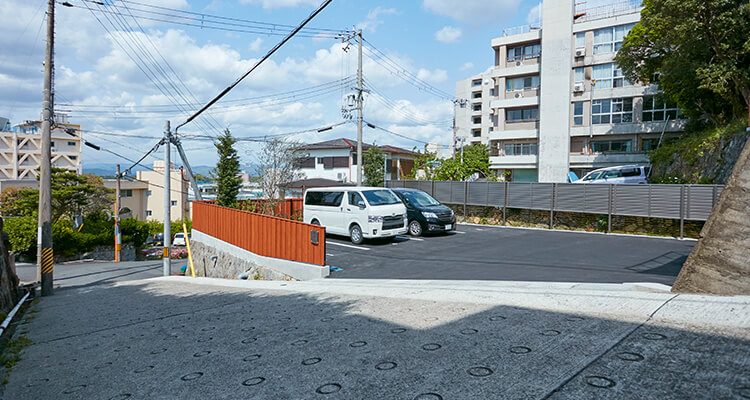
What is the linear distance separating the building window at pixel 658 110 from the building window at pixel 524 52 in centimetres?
886

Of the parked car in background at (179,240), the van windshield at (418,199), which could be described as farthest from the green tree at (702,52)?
the parked car in background at (179,240)

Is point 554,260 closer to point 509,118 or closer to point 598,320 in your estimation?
point 598,320

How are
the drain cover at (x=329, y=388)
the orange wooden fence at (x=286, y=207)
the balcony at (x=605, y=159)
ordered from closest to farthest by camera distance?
1. the drain cover at (x=329, y=388)
2. the orange wooden fence at (x=286, y=207)
3. the balcony at (x=605, y=159)

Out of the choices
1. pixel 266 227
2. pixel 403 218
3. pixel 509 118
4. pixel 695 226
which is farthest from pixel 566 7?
pixel 266 227

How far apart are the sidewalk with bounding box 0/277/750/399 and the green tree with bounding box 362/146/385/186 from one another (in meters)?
42.0

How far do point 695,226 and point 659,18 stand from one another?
427 inches

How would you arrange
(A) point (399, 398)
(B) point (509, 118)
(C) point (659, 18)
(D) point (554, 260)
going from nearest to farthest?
1. (A) point (399, 398)
2. (D) point (554, 260)
3. (C) point (659, 18)
4. (B) point (509, 118)

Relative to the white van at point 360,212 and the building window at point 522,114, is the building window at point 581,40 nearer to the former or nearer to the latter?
the building window at point 522,114

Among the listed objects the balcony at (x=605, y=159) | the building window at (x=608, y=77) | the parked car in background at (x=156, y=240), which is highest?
the building window at (x=608, y=77)

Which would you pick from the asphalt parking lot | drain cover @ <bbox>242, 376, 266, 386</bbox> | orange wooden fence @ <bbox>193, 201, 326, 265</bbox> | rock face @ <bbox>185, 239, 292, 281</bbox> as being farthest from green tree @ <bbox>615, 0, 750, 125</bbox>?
drain cover @ <bbox>242, 376, 266, 386</bbox>

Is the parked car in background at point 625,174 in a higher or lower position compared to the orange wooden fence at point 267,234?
higher

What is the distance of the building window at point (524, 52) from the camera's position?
1393 inches

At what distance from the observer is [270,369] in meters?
4.01

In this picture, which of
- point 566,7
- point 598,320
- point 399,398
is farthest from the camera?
point 566,7
